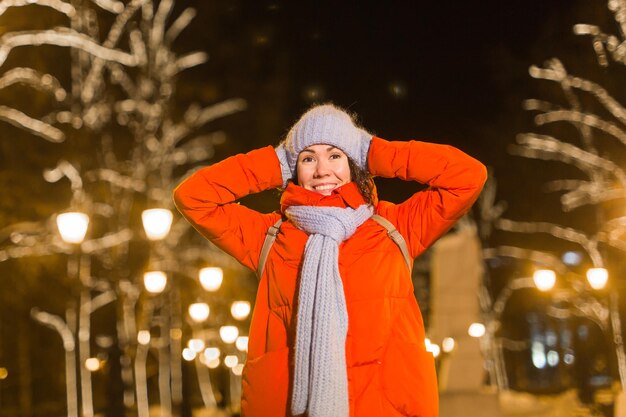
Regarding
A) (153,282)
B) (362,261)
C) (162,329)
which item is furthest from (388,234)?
(162,329)

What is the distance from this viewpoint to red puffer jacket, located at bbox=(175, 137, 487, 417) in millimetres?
3240

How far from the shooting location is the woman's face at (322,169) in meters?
3.63

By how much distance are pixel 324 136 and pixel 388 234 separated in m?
0.51

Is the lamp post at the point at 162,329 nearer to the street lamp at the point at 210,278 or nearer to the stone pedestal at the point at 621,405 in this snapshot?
the street lamp at the point at 210,278

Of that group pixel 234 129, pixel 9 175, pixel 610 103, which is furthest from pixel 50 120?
pixel 234 129

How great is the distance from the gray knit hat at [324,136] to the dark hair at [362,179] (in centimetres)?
2

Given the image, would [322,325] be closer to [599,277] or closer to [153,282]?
[153,282]

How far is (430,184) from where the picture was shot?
3.56 m

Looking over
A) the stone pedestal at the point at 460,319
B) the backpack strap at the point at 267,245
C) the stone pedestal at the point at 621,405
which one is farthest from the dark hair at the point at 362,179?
the stone pedestal at the point at 621,405

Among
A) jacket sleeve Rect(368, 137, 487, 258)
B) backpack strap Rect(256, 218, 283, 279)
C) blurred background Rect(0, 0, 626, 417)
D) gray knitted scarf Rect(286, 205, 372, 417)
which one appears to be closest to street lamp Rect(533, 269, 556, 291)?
blurred background Rect(0, 0, 626, 417)

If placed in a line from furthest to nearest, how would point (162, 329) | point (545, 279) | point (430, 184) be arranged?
point (545, 279)
point (162, 329)
point (430, 184)

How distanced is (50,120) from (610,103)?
10962 mm

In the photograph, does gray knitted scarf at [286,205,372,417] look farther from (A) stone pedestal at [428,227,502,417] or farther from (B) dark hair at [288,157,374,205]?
(A) stone pedestal at [428,227,502,417]

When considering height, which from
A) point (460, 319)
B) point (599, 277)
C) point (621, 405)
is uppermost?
point (599, 277)
